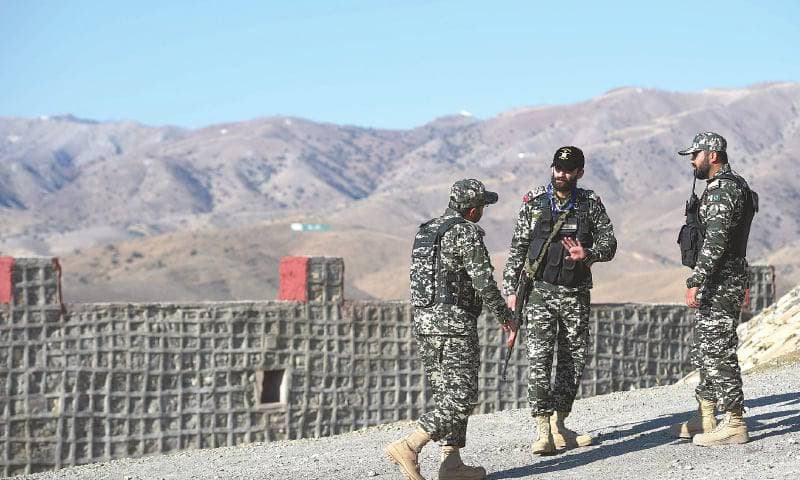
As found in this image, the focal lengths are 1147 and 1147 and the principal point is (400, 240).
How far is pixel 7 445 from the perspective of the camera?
36.4ft

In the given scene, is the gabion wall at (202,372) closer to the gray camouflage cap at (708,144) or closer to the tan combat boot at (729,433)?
the tan combat boot at (729,433)

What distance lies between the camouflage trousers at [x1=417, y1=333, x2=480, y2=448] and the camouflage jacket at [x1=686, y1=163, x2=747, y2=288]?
4.78 ft

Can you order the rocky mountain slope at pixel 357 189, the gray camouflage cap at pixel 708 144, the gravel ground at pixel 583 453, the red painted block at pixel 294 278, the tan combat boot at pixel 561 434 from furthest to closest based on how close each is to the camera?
the rocky mountain slope at pixel 357 189
the red painted block at pixel 294 278
the tan combat boot at pixel 561 434
the gray camouflage cap at pixel 708 144
the gravel ground at pixel 583 453

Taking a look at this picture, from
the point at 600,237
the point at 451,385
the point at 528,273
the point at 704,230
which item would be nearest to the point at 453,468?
the point at 451,385

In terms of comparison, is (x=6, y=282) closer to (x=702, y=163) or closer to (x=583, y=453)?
(x=583, y=453)

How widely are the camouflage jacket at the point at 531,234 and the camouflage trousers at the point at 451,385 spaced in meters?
0.64

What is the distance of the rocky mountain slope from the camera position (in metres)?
46.5

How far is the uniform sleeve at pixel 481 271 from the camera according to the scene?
6418 millimetres

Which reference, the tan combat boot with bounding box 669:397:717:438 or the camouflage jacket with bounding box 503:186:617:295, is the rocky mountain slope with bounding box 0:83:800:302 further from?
the camouflage jacket with bounding box 503:186:617:295

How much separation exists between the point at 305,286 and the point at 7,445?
3.36 m

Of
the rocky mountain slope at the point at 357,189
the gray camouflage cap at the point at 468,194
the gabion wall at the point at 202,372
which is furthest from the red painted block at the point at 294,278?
the rocky mountain slope at the point at 357,189

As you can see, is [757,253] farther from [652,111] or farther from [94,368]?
[652,111]

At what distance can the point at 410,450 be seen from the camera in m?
6.60

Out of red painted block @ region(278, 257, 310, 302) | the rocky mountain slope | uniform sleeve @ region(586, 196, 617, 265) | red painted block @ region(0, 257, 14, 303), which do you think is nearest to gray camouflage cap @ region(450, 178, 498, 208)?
uniform sleeve @ region(586, 196, 617, 265)
